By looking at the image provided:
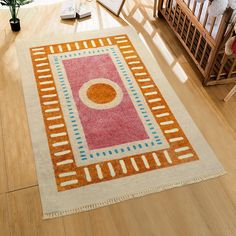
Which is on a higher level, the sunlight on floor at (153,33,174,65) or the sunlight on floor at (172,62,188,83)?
the sunlight on floor at (153,33,174,65)

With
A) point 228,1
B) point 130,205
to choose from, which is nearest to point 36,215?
point 130,205

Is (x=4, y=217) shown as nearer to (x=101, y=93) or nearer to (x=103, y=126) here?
(x=103, y=126)

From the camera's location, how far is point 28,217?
1.65 m

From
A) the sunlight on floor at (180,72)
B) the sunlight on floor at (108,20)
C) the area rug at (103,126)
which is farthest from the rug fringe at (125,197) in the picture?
the sunlight on floor at (108,20)

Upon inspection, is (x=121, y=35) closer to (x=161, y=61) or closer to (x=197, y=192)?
(x=161, y=61)

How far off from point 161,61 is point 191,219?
4.30ft

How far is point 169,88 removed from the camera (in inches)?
92.4

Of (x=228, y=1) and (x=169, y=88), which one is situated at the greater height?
(x=228, y=1)

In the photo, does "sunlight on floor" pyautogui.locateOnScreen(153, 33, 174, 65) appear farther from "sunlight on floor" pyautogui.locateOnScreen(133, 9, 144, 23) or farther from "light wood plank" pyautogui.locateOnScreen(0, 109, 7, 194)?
"light wood plank" pyautogui.locateOnScreen(0, 109, 7, 194)

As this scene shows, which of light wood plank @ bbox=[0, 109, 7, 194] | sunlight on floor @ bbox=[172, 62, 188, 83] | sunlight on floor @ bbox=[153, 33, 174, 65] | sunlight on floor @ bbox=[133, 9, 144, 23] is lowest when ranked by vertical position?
light wood plank @ bbox=[0, 109, 7, 194]

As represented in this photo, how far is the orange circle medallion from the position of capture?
2227mm

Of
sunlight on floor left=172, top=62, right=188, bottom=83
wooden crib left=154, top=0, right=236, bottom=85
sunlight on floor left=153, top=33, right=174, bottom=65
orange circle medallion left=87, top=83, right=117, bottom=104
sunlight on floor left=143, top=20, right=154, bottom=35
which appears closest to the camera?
wooden crib left=154, top=0, right=236, bottom=85

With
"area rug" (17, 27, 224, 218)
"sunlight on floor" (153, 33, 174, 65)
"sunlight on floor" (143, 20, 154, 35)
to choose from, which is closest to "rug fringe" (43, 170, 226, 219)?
"area rug" (17, 27, 224, 218)

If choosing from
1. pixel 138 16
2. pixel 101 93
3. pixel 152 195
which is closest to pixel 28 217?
pixel 152 195
